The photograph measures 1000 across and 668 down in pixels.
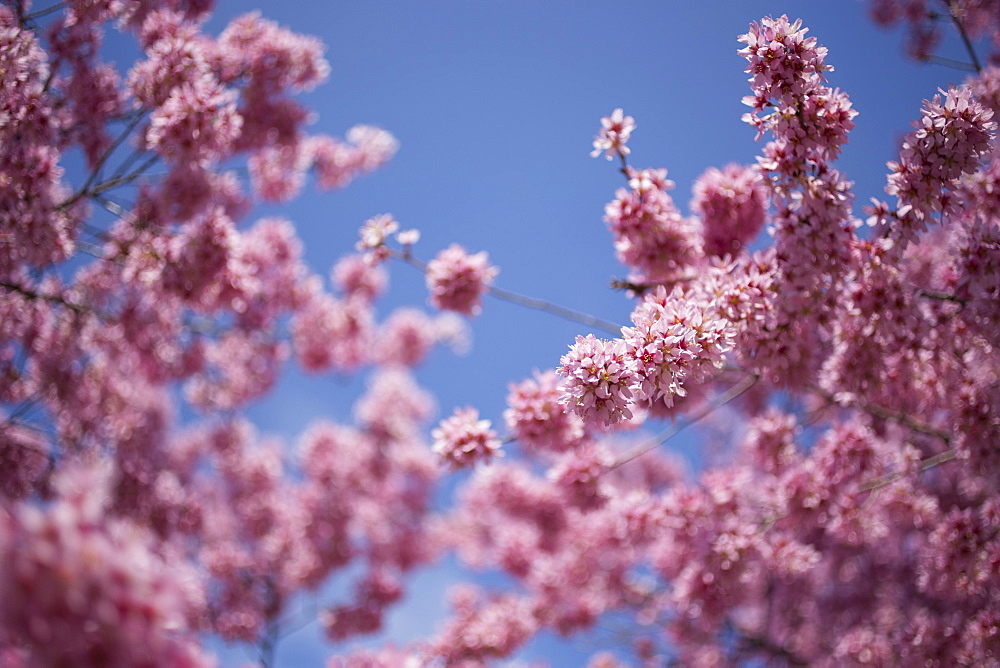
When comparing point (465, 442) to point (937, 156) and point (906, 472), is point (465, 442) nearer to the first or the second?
point (937, 156)

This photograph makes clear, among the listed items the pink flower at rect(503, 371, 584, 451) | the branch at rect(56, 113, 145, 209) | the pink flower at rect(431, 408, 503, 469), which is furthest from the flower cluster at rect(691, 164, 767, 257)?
the branch at rect(56, 113, 145, 209)

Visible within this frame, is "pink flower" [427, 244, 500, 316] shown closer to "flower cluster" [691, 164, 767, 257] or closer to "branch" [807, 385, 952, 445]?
"flower cluster" [691, 164, 767, 257]

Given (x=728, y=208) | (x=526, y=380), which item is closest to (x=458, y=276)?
(x=526, y=380)

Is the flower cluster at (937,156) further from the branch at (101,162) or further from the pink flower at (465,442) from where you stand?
the branch at (101,162)

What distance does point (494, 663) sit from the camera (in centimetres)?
812

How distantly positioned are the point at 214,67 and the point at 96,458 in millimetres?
5659

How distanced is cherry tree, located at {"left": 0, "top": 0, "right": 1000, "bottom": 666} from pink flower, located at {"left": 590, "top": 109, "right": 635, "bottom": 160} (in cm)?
2

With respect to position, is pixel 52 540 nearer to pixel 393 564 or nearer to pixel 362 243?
pixel 362 243

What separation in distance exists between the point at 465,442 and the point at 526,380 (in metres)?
0.73

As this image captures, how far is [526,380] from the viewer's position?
4398 millimetres

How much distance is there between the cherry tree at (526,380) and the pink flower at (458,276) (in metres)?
0.03

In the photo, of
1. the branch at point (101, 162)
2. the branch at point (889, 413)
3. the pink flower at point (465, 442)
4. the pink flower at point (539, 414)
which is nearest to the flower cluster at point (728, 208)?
the branch at point (889, 413)

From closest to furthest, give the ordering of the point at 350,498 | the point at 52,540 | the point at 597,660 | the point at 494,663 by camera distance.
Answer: the point at 52,540, the point at 494,663, the point at 597,660, the point at 350,498

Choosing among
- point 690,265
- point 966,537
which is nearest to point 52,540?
point 690,265
